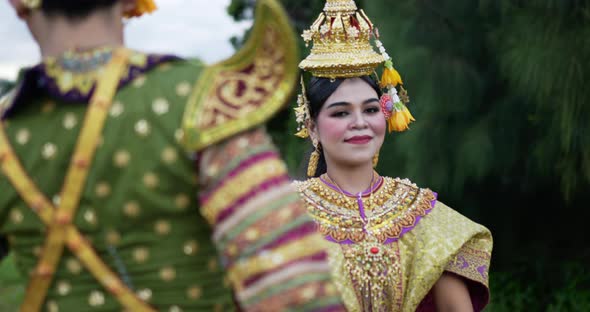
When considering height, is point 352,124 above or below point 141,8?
below

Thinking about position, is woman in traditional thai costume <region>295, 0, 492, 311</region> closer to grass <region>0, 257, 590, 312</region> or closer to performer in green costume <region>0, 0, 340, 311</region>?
performer in green costume <region>0, 0, 340, 311</region>

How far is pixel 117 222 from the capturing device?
1.74 metres

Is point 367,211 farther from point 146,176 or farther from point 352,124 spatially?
point 146,176

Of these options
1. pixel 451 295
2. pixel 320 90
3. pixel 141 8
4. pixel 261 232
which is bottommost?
pixel 451 295

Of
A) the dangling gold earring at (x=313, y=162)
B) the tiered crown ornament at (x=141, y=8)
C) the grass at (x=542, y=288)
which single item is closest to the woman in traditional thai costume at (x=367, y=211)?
the dangling gold earring at (x=313, y=162)

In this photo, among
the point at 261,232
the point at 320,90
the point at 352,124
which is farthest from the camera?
the point at 320,90

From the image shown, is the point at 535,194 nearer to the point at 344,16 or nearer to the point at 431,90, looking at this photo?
the point at 431,90

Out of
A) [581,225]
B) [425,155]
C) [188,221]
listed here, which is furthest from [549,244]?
[188,221]

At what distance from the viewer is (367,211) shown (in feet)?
11.5

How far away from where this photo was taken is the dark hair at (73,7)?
1.76m

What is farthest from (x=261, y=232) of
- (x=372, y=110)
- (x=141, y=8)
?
(x=372, y=110)

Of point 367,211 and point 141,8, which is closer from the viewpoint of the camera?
point 141,8

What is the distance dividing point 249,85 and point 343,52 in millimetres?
1878

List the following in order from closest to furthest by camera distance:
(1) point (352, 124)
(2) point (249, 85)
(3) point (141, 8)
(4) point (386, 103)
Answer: (2) point (249, 85), (3) point (141, 8), (1) point (352, 124), (4) point (386, 103)
